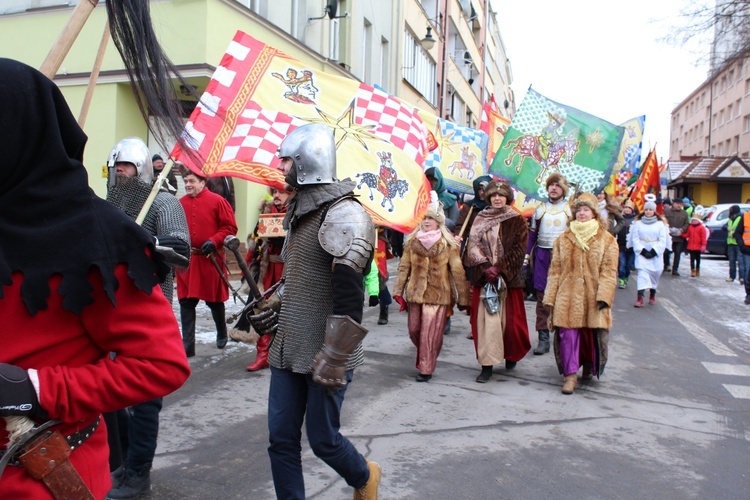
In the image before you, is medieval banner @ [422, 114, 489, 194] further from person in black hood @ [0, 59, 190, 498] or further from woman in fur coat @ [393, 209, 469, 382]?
person in black hood @ [0, 59, 190, 498]

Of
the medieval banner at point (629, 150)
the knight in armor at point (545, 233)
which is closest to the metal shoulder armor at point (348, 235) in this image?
the knight in armor at point (545, 233)

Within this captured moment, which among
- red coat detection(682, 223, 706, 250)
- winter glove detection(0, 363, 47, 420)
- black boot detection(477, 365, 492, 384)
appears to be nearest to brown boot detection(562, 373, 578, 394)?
black boot detection(477, 365, 492, 384)

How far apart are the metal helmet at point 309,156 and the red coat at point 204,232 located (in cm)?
359

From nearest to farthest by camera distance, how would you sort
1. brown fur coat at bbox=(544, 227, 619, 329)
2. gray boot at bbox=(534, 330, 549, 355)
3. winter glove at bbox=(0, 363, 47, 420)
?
1. winter glove at bbox=(0, 363, 47, 420)
2. brown fur coat at bbox=(544, 227, 619, 329)
3. gray boot at bbox=(534, 330, 549, 355)

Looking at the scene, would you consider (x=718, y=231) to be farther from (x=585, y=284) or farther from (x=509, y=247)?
(x=509, y=247)

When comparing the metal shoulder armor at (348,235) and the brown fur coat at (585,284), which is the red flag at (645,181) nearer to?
the brown fur coat at (585,284)

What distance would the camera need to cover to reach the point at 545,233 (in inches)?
298

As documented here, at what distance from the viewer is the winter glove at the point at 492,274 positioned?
6.15 m

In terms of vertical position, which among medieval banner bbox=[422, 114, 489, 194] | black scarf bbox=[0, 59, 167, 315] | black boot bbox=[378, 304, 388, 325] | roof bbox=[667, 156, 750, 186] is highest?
roof bbox=[667, 156, 750, 186]

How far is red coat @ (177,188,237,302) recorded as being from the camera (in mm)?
6664

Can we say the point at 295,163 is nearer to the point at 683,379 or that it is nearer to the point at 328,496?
the point at 328,496

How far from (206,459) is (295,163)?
203cm

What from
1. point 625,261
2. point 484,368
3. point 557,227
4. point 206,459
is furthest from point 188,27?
point 625,261

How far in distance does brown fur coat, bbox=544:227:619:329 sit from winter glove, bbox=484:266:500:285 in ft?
1.74
